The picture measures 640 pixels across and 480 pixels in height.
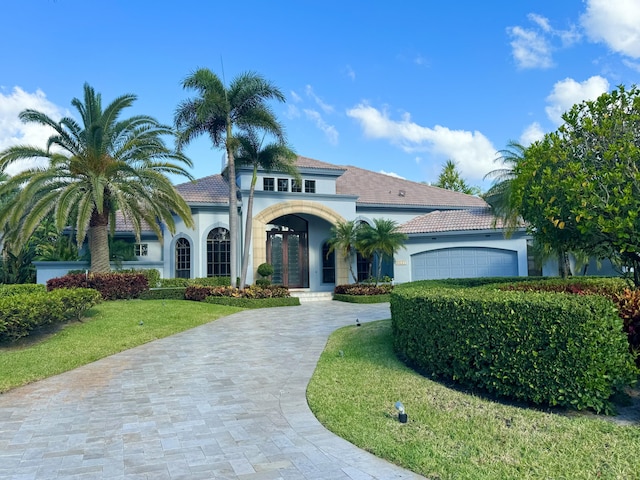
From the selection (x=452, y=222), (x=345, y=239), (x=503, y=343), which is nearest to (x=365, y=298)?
(x=345, y=239)

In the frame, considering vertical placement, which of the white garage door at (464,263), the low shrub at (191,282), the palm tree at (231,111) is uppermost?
the palm tree at (231,111)

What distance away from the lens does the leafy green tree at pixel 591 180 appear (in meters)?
6.67

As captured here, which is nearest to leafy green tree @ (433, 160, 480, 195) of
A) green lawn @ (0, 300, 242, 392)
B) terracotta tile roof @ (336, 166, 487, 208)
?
terracotta tile roof @ (336, 166, 487, 208)

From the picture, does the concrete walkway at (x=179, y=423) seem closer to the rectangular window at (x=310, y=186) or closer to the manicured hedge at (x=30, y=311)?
the manicured hedge at (x=30, y=311)

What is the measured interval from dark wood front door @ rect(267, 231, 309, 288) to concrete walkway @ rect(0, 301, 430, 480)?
1425cm

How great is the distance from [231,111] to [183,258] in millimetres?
7375

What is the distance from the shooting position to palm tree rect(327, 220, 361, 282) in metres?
21.6

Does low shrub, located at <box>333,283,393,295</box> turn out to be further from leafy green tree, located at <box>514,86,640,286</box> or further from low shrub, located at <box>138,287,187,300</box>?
leafy green tree, located at <box>514,86,640,286</box>

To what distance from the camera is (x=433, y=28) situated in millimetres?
14039

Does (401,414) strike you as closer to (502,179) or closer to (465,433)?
(465,433)

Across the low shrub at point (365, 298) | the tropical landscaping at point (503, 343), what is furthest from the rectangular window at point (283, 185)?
the tropical landscaping at point (503, 343)

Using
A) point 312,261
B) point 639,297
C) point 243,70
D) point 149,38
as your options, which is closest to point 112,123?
point 243,70

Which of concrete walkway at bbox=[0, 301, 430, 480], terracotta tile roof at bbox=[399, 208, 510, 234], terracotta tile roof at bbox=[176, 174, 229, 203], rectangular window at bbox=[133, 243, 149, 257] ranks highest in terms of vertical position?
terracotta tile roof at bbox=[176, 174, 229, 203]

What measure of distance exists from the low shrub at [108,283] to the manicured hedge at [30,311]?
5461mm
